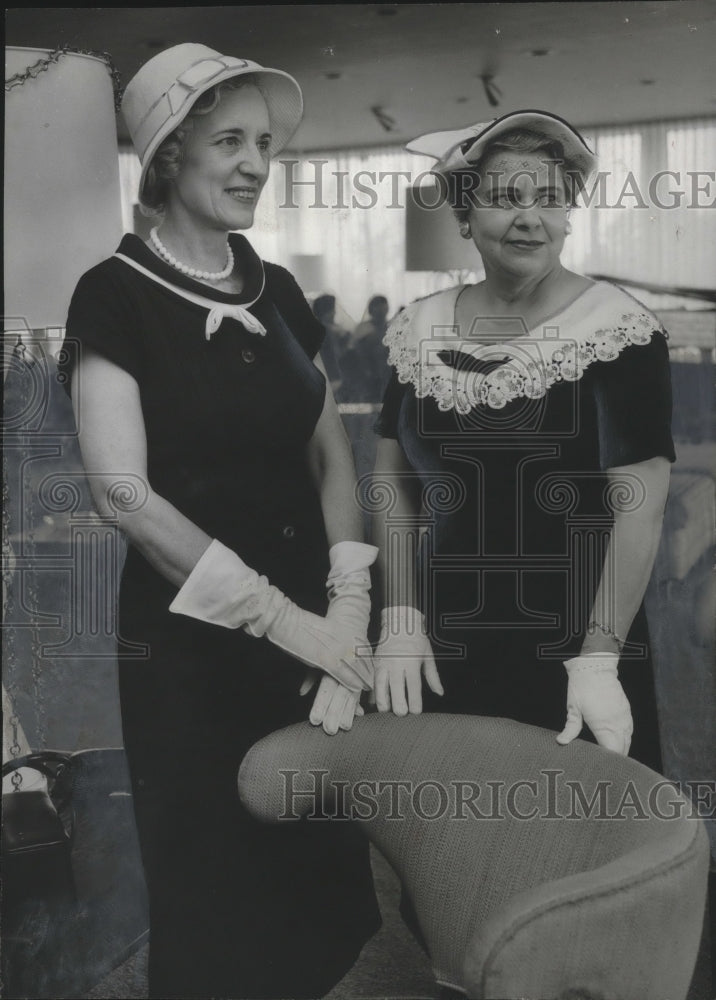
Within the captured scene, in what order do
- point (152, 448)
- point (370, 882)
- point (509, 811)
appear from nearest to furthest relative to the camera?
point (509, 811) → point (152, 448) → point (370, 882)

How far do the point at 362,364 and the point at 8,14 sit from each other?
1301 millimetres

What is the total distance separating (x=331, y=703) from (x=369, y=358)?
0.90m

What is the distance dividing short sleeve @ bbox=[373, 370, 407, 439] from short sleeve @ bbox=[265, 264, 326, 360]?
21 cm

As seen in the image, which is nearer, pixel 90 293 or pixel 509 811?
pixel 509 811

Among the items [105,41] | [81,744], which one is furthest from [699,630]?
[105,41]

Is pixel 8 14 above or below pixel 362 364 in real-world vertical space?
above

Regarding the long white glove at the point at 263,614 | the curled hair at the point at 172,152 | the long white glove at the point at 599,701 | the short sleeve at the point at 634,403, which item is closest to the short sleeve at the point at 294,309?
the curled hair at the point at 172,152

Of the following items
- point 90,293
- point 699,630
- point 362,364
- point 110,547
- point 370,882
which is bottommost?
point 370,882

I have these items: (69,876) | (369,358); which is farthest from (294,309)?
(69,876)

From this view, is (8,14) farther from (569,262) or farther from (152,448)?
(569,262)

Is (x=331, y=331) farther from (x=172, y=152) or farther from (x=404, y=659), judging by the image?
(x=404, y=659)

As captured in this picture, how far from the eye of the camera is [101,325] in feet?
8.54

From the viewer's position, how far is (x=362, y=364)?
274 cm

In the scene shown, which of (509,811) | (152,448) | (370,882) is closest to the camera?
(509,811)
